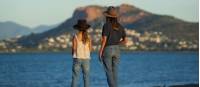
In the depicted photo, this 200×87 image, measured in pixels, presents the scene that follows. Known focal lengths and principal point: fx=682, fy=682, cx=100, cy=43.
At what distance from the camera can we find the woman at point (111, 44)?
15.7m

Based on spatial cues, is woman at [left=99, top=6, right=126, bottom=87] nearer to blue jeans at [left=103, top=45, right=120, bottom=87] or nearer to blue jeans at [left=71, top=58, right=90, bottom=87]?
blue jeans at [left=103, top=45, right=120, bottom=87]

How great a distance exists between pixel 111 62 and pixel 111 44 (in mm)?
418

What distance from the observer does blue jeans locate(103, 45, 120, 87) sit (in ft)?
51.6

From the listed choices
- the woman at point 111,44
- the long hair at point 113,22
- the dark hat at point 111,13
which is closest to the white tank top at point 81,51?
the woman at point 111,44

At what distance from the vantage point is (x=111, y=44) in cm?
1585

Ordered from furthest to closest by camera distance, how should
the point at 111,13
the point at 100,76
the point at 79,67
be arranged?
the point at 100,76
the point at 79,67
the point at 111,13

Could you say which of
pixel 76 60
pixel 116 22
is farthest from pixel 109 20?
pixel 76 60

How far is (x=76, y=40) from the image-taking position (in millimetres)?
15664

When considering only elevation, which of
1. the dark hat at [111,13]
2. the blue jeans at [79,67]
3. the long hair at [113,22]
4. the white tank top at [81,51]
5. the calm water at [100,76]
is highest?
the dark hat at [111,13]

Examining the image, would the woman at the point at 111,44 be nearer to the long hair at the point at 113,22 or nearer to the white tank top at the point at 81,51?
the long hair at the point at 113,22

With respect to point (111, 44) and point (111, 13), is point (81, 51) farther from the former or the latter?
point (111, 13)

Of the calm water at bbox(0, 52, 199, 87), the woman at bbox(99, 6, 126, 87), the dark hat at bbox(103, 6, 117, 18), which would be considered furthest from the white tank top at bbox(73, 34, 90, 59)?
the calm water at bbox(0, 52, 199, 87)

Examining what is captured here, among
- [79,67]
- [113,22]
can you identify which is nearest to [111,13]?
[113,22]

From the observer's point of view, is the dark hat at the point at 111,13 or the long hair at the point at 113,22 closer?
the dark hat at the point at 111,13
